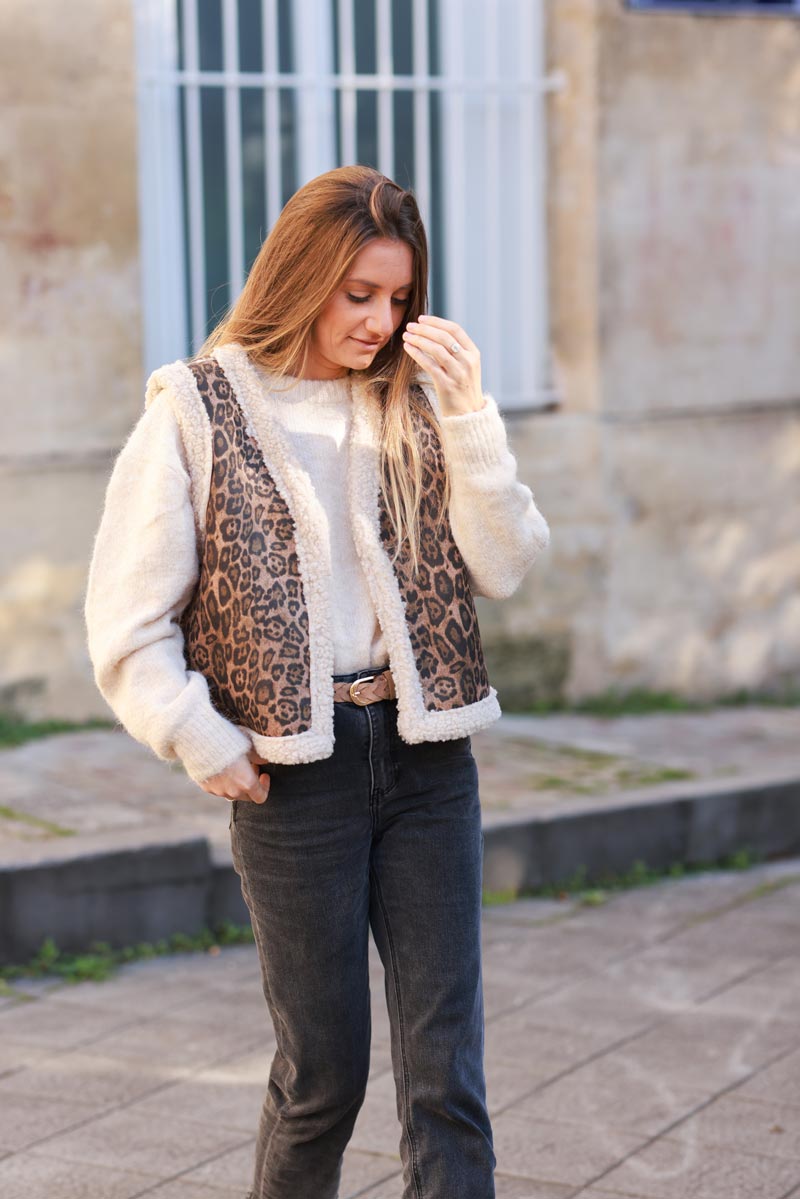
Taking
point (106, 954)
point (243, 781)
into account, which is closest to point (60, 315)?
point (106, 954)

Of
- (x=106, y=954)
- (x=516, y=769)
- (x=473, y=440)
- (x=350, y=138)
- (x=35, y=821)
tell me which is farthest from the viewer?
(x=350, y=138)

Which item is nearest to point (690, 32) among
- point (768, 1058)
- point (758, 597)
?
point (758, 597)

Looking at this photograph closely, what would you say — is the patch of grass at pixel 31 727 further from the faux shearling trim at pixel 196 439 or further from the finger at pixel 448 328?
the finger at pixel 448 328

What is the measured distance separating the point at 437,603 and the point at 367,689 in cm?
18

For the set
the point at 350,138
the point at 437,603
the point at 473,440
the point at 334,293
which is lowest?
the point at 437,603

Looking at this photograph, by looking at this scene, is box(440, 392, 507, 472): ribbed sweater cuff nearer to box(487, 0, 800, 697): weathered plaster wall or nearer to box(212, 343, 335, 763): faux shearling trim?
box(212, 343, 335, 763): faux shearling trim

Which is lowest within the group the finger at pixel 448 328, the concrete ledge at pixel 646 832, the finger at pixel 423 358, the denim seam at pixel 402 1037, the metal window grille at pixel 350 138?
the concrete ledge at pixel 646 832

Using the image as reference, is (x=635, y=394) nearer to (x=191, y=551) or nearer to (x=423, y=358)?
(x=423, y=358)

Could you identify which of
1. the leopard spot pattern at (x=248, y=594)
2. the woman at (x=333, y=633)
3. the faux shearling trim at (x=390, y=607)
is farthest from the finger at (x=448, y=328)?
the leopard spot pattern at (x=248, y=594)

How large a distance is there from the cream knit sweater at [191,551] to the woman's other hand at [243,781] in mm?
19

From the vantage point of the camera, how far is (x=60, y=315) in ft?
22.7

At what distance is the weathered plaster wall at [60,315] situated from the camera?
22.2 feet

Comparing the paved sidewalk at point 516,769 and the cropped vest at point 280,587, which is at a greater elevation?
the cropped vest at point 280,587

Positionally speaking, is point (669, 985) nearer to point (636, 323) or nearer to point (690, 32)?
point (636, 323)
